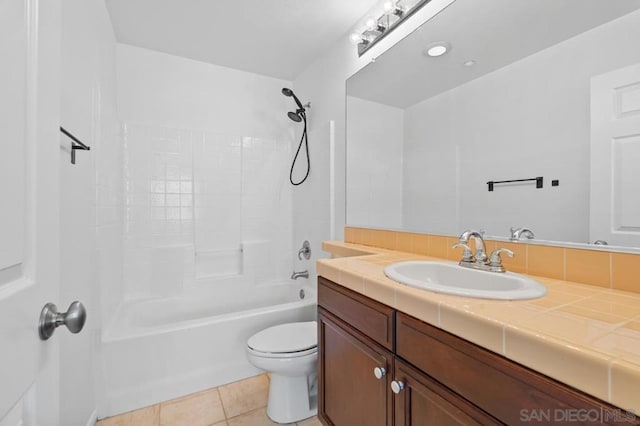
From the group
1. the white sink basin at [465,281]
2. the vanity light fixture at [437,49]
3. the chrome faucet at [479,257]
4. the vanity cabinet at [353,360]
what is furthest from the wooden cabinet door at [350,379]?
the vanity light fixture at [437,49]

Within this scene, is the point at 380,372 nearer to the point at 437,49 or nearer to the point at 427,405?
the point at 427,405

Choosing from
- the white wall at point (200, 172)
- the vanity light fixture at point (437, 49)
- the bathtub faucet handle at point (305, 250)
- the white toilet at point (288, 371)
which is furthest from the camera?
the bathtub faucet handle at point (305, 250)

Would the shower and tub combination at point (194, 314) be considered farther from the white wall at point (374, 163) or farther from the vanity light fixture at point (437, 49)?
the vanity light fixture at point (437, 49)

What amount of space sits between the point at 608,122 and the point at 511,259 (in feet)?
1.71

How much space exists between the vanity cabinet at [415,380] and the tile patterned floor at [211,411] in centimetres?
55

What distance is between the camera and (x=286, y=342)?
5.18 ft

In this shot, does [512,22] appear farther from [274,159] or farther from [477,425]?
[274,159]

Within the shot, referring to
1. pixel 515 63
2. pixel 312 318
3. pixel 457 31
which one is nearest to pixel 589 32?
pixel 515 63

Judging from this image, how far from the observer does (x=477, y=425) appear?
60 centimetres

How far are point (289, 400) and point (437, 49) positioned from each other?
1.96m

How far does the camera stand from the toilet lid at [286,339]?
148 centimetres

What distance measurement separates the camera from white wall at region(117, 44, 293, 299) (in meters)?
2.18

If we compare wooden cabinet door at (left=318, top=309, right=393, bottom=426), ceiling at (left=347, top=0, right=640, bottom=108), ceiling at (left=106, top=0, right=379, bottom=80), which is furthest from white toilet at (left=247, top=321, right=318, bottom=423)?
ceiling at (left=106, top=0, right=379, bottom=80)

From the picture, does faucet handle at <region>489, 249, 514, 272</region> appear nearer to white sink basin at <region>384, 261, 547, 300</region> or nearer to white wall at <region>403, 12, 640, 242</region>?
white sink basin at <region>384, 261, 547, 300</region>
